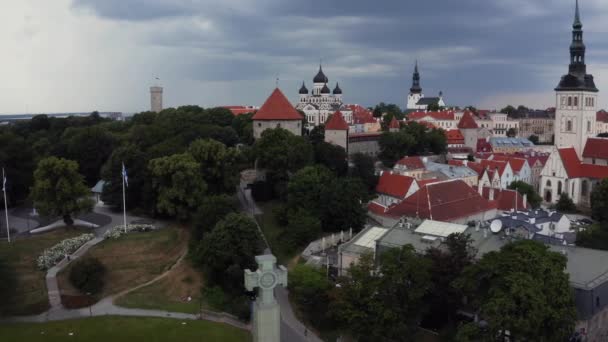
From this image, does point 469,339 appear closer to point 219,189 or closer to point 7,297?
point 7,297

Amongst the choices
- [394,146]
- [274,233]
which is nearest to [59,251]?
[274,233]

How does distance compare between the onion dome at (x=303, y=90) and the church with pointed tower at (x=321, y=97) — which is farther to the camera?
the onion dome at (x=303, y=90)

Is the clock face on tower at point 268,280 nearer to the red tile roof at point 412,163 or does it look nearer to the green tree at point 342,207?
the green tree at point 342,207

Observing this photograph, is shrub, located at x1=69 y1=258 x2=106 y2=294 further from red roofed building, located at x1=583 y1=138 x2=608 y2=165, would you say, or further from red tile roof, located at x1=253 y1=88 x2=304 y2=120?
red roofed building, located at x1=583 y1=138 x2=608 y2=165

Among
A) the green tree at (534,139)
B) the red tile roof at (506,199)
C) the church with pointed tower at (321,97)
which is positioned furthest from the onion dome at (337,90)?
the red tile roof at (506,199)

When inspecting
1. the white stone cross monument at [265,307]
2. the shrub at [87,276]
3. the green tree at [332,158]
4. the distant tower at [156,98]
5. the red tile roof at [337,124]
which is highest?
the distant tower at [156,98]

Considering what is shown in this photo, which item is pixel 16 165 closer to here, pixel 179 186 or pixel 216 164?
pixel 179 186

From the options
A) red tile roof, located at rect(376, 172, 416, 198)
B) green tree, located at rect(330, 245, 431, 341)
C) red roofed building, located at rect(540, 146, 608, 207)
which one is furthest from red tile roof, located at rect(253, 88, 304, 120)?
green tree, located at rect(330, 245, 431, 341)

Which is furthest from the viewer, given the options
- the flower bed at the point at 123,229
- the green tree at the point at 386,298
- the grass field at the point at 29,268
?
the flower bed at the point at 123,229
